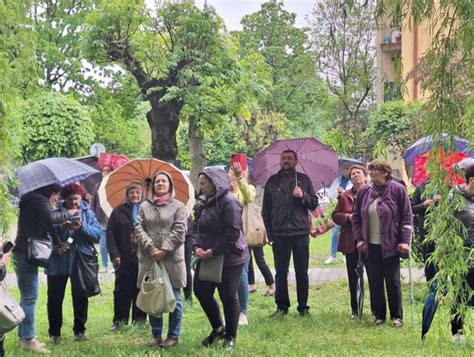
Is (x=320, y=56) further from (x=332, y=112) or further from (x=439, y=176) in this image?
(x=439, y=176)

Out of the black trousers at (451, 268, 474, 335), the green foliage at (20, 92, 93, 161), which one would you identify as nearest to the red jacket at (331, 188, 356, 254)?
the black trousers at (451, 268, 474, 335)

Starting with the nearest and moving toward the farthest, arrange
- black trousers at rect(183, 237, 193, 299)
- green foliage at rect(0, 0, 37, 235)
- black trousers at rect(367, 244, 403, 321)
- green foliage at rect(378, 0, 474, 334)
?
green foliage at rect(378, 0, 474, 334) → green foliage at rect(0, 0, 37, 235) → black trousers at rect(367, 244, 403, 321) → black trousers at rect(183, 237, 193, 299)

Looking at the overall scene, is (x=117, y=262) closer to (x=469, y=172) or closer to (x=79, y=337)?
(x=79, y=337)

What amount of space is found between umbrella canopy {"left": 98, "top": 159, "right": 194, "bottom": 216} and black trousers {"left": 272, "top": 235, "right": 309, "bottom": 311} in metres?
1.19

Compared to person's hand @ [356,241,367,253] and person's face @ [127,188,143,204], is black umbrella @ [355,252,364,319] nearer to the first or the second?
person's hand @ [356,241,367,253]

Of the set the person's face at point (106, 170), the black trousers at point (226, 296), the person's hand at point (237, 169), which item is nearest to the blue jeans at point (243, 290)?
the black trousers at point (226, 296)

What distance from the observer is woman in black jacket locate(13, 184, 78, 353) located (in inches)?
241

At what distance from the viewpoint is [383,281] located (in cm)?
735


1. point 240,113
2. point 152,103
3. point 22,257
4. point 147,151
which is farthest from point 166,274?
point 147,151

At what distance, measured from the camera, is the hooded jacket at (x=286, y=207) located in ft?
25.3

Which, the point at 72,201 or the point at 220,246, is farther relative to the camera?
the point at 72,201

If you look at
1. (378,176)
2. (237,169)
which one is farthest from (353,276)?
(237,169)

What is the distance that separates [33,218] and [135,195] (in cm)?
130

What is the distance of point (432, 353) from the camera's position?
5.69 meters
